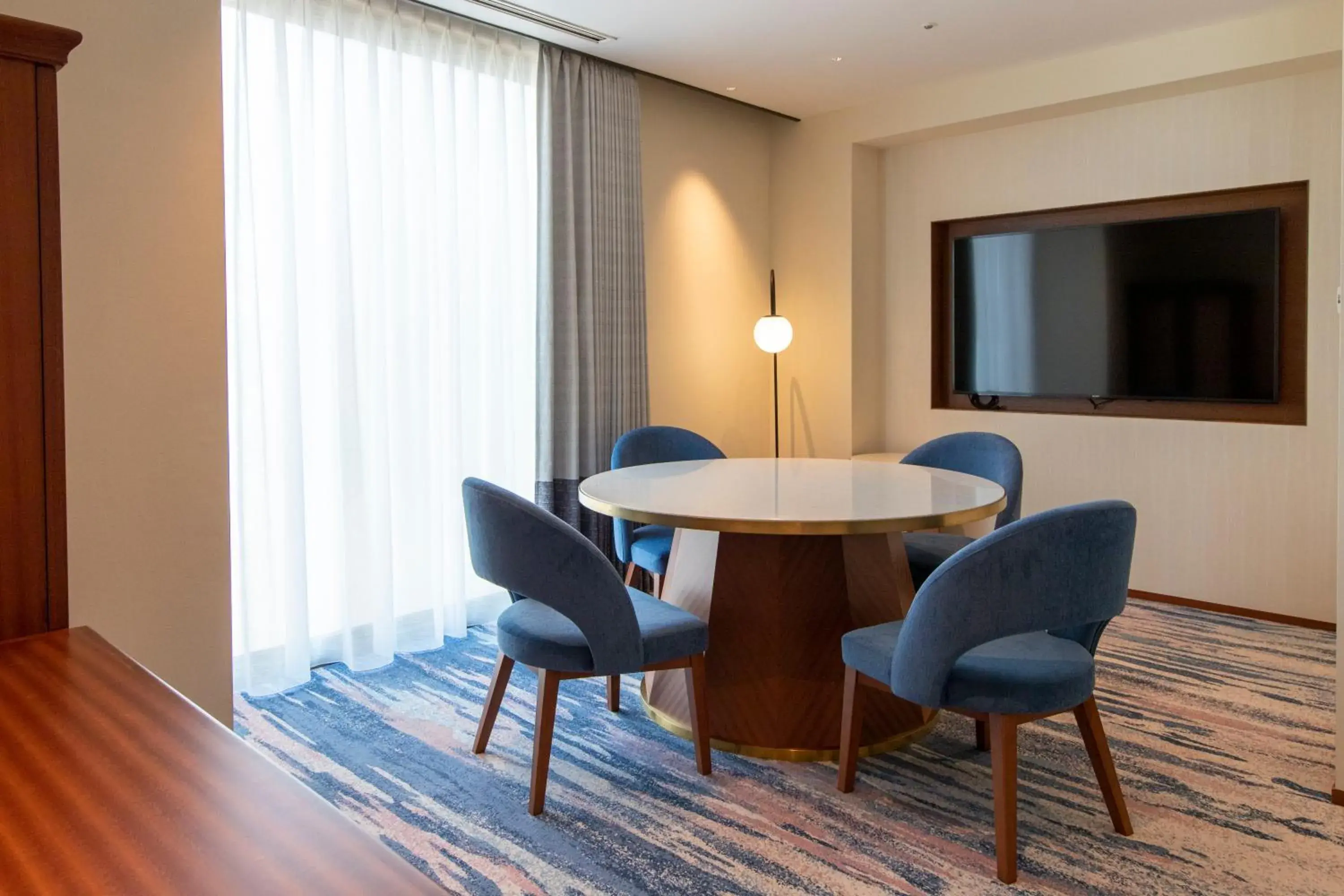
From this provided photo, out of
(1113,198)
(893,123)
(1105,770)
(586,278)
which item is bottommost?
(1105,770)

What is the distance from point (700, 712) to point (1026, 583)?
990 mm

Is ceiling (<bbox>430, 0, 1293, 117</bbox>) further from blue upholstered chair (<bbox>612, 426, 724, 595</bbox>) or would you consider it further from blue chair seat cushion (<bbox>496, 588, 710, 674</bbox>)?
blue chair seat cushion (<bbox>496, 588, 710, 674</bbox>)

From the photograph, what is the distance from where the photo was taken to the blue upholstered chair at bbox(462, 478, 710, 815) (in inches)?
91.9

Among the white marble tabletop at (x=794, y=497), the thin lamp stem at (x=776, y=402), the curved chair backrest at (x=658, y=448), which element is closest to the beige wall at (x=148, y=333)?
the white marble tabletop at (x=794, y=497)

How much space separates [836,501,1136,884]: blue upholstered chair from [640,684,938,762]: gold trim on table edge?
517 millimetres

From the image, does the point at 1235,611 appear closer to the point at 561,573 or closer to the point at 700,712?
the point at 700,712

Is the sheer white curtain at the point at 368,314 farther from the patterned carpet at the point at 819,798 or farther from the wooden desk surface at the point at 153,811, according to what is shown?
the wooden desk surface at the point at 153,811

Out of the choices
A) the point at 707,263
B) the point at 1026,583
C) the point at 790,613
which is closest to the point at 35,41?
the point at 1026,583

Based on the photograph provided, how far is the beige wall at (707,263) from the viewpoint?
5.02 m

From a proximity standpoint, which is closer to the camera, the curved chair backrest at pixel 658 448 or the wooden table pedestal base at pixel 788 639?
the wooden table pedestal base at pixel 788 639

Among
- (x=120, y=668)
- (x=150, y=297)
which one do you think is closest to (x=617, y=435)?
(x=150, y=297)

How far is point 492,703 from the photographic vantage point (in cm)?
281

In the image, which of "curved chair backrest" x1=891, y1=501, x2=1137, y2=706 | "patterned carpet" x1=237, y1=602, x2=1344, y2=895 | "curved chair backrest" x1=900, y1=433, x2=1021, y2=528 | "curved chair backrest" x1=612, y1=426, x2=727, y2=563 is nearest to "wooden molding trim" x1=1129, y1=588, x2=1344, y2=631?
"patterned carpet" x1=237, y1=602, x2=1344, y2=895

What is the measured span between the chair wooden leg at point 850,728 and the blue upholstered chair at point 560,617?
1.19 feet
